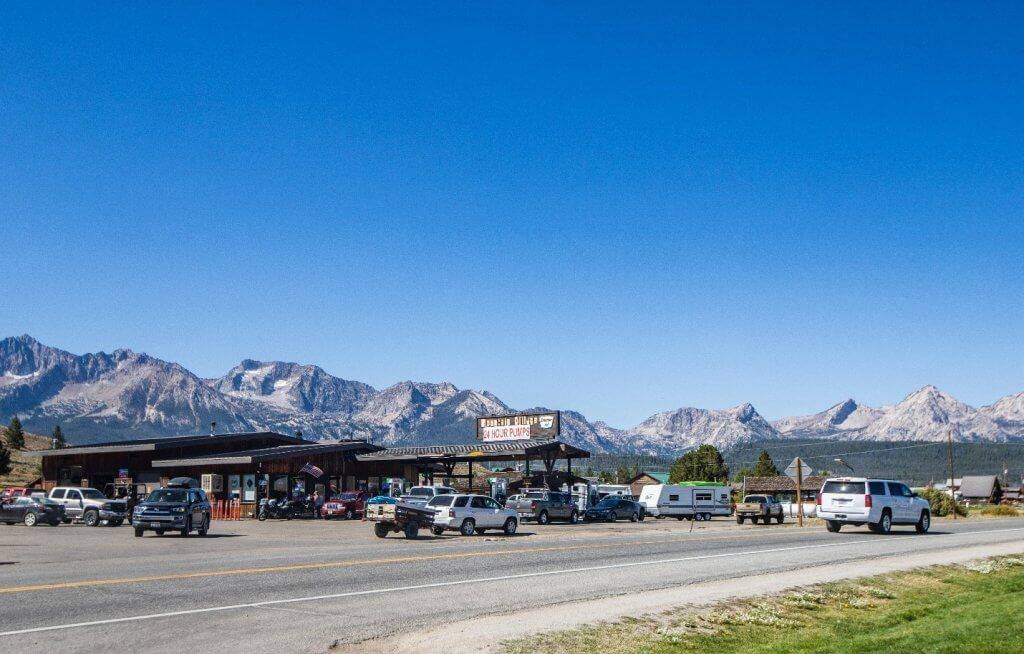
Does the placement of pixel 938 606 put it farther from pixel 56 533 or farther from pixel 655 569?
pixel 56 533

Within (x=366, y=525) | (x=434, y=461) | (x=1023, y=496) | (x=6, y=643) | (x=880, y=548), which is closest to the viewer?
(x=6, y=643)

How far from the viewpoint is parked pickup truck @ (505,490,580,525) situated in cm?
5228

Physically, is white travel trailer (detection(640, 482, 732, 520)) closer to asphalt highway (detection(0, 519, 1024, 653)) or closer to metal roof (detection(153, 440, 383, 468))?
metal roof (detection(153, 440, 383, 468))

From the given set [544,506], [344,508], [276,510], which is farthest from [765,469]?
[276,510]

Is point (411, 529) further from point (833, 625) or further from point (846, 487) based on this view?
point (833, 625)

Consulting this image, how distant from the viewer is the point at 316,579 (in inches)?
708

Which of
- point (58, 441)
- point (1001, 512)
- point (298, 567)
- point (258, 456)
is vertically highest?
point (58, 441)

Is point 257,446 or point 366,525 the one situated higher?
point 257,446

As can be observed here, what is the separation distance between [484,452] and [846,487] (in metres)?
30.9

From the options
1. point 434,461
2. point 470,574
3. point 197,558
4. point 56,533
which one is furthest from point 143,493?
point 470,574

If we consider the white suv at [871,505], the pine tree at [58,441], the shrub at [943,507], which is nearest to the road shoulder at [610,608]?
the white suv at [871,505]

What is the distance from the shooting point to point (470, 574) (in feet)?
63.9

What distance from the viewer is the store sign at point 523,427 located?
80.7m

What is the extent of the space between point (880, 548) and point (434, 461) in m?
42.4
